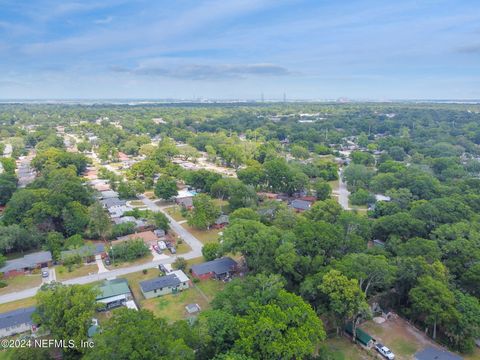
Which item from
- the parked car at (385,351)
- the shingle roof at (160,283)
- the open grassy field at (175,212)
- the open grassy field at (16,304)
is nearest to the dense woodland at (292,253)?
the parked car at (385,351)

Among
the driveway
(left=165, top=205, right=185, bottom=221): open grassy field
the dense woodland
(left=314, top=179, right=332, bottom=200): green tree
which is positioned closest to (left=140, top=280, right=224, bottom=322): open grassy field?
the dense woodland

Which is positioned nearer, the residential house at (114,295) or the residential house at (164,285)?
the residential house at (114,295)

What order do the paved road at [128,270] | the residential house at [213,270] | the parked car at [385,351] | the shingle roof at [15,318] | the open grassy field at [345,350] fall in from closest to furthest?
1. the parked car at [385,351]
2. the open grassy field at [345,350]
3. the shingle roof at [15,318]
4. the paved road at [128,270]
5. the residential house at [213,270]

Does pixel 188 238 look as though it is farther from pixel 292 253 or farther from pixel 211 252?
pixel 292 253

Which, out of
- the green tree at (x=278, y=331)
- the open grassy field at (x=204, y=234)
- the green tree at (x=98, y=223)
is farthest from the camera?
the open grassy field at (x=204, y=234)

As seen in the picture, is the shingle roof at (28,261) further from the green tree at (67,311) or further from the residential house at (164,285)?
the green tree at (67,311)

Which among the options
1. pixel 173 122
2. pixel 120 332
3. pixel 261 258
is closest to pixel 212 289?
pixel 261 258
